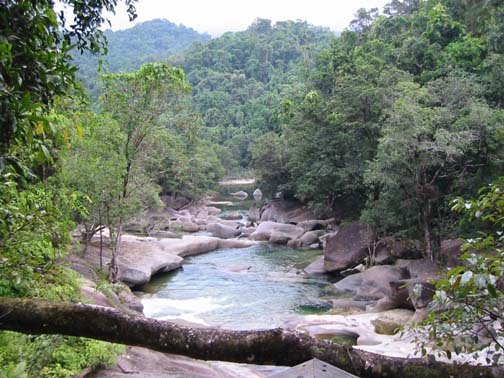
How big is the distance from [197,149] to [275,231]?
17.6 meters

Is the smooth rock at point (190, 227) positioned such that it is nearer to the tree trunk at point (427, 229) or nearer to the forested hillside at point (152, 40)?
the tree trunk at point (427, 229)

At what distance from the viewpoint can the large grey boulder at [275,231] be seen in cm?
2850

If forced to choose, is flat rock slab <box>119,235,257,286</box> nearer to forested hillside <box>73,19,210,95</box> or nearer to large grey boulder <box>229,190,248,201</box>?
large grey boulder <box>229,190,248,201</box>

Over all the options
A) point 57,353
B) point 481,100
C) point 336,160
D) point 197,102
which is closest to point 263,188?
point 336,160

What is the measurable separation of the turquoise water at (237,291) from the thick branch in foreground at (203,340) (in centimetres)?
1131

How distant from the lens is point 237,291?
18.4 m

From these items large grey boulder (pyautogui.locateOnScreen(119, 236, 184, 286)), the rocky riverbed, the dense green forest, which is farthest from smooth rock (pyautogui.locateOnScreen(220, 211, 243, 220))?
large grey boulder (pyautogui.locateOnScreen(119, 236, 184, 286))

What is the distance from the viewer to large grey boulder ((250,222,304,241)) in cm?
2850

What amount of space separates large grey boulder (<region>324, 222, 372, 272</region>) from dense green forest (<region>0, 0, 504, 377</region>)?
1.46m

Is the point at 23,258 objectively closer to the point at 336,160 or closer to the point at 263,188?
the point at 336,160

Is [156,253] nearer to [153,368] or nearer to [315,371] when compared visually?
[153,368]

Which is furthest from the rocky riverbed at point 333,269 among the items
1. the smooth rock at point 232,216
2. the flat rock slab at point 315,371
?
the smooth rock at point 232,216

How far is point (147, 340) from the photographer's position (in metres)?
2.94

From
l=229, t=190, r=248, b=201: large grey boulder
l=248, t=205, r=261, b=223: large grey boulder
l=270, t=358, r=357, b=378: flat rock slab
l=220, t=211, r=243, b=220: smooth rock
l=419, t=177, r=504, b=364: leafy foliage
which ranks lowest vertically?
l=229, t=190, r=248, b=201: large grey boulder
